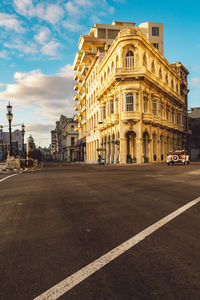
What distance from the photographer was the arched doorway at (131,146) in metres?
33.2

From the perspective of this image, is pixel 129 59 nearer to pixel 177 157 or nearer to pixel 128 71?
pixel 128 71

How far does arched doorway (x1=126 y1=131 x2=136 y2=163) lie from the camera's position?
33219 mm

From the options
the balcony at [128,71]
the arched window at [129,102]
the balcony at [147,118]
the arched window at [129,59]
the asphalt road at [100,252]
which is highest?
the arched window at [129,59]

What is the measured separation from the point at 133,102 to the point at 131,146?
613 centimetres

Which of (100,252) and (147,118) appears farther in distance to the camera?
(147,118)

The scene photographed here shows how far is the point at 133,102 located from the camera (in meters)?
32.7

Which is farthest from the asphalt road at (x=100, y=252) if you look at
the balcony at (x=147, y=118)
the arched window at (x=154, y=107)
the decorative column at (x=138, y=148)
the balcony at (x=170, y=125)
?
the balcony at (x=170, y=125)

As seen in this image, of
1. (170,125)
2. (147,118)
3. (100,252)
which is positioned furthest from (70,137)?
(100,252)

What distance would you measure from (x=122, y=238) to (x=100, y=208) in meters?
2.10

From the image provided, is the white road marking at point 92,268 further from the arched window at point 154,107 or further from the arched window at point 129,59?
the arched window at point 154,107

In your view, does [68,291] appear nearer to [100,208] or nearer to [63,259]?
[63,259]

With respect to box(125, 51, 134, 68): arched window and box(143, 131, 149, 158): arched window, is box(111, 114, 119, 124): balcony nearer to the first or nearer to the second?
box(143, 131, 149, 158): arched window

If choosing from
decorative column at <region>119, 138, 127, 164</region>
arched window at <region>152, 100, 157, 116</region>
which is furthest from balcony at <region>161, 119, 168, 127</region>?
decorative column at <region>119, 138, 127, 164</region>

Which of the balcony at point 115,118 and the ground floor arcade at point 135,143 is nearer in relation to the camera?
the ground floor arcade at point 135,143
